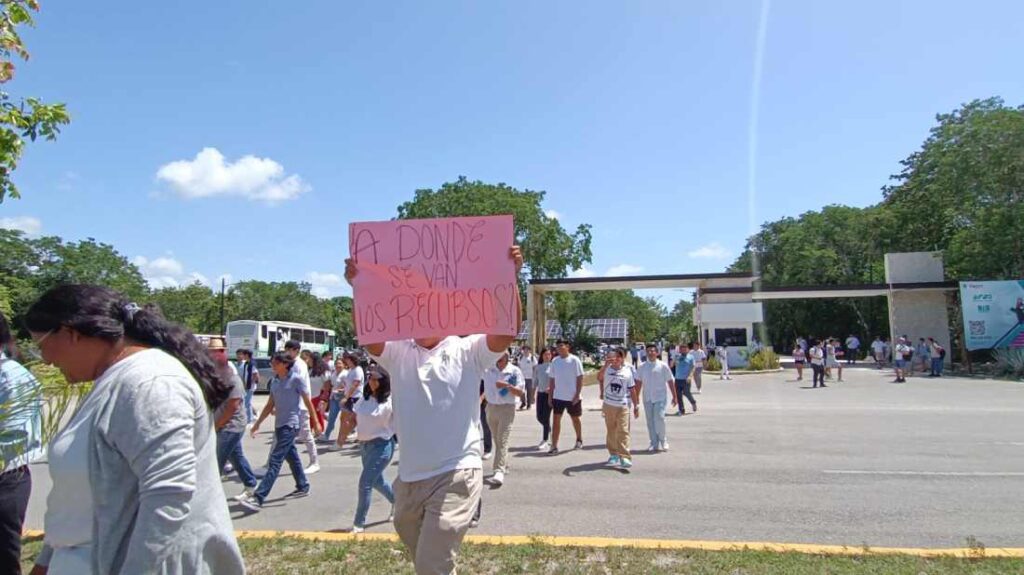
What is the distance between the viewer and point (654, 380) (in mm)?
10336

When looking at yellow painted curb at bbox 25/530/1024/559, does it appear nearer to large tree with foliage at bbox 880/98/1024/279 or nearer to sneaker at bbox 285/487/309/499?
sneaker at bbox 285/487/309/499

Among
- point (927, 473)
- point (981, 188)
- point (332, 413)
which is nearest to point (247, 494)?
point (332, 413)

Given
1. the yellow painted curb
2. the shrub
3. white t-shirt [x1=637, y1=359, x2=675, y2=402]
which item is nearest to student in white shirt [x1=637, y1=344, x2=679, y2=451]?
white t-shirt [x1=637, y1=359, x2=675, y2=402]

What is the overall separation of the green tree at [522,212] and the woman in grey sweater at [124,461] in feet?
131

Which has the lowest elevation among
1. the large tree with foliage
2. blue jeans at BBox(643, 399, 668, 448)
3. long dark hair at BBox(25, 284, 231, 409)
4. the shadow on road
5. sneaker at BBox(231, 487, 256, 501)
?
the shadow on road

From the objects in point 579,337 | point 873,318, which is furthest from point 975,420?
point 873,318

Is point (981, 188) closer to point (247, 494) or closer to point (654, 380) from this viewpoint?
point (654, 380)

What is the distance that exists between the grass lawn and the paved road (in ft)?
2.21

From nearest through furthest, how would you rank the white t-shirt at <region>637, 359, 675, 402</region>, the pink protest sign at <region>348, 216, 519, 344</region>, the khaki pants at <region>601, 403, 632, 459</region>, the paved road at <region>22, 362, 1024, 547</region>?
the pink protest sign at <region>348, 216, 519, 344</region>
the paved road at <region>22, 362, 1024, 547</region>
the khaki pants at <region>601, 403, 632, 459</region>
the white t-shirt at <region>637, 359, 675, 402</region>

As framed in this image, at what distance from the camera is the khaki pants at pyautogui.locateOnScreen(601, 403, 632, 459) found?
8.69 metres

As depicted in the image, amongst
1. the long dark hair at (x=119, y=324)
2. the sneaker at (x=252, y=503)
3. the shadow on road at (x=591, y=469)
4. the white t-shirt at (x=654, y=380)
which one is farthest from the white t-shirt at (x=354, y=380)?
the long dark hair at (x=119, y=324)

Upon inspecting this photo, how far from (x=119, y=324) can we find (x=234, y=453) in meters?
5.75

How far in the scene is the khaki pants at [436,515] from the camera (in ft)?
10.0

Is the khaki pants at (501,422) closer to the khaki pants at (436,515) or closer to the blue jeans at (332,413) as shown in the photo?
the blue jeans at (332,413)
